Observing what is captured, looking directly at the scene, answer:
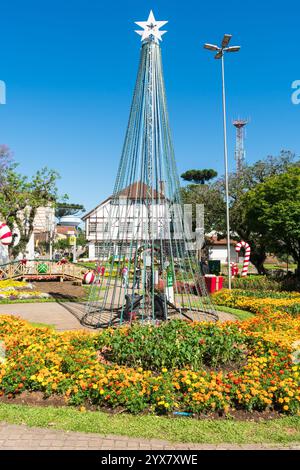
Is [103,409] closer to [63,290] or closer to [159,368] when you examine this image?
[159,368]

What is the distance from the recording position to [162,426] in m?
4.77

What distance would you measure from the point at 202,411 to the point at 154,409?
64 centimetres

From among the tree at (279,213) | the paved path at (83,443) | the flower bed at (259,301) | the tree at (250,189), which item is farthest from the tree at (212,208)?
the paved path at (83,443)

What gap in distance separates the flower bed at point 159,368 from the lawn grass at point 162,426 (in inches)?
9.0

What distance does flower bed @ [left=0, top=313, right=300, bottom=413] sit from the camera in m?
5.25

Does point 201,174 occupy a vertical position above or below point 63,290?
above

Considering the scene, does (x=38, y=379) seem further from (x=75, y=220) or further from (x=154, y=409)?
(x=75, y=220)

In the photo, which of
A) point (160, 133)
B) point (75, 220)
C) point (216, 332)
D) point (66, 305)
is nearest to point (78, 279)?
point (66, 305)

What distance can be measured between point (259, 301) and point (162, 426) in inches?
376

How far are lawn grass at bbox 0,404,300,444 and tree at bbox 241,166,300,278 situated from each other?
47.6 ft

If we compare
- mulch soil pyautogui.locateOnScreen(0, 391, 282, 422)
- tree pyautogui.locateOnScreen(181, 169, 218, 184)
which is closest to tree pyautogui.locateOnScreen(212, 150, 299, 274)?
mulch soil pyautogui.locateOnScreen(0, 391, 282, 422)

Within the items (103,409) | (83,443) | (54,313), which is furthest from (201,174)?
(83,443)

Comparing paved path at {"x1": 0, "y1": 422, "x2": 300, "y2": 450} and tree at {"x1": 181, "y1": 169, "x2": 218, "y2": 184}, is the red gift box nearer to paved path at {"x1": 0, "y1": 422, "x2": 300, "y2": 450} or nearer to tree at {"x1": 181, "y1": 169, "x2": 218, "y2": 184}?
paved path at {"x1": 0, "y1": 422, "x2": 300, "y2": 450}

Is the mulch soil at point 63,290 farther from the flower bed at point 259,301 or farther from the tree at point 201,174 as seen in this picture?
the tree at point 201,174
